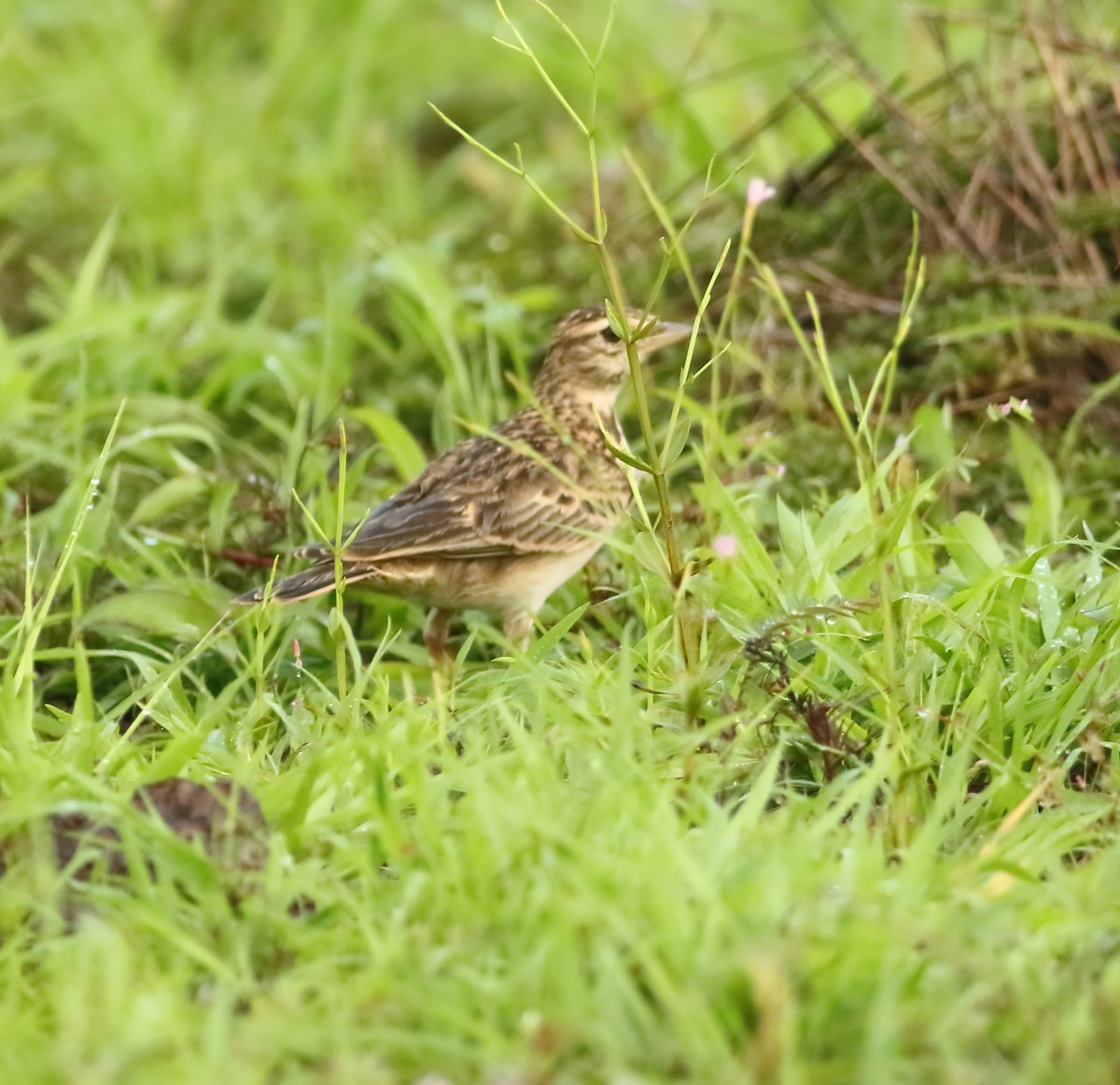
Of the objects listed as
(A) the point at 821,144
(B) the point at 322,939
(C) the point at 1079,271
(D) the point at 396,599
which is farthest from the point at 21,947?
(A) the point at 821,144

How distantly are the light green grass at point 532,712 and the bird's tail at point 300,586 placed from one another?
110mm

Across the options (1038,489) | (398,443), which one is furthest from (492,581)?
(1038,489)

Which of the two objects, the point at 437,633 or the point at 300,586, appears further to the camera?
the point at 437,633

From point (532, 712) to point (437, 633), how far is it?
4.46 ft

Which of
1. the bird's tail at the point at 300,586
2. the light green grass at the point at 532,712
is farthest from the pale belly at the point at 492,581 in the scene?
the bird's tail at the point at 300,586

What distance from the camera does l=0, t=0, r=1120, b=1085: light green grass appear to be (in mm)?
2908

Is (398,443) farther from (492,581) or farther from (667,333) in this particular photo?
(667,333)

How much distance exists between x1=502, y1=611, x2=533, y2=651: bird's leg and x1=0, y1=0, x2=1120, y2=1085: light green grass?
0.32 ft

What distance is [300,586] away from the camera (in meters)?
4.98

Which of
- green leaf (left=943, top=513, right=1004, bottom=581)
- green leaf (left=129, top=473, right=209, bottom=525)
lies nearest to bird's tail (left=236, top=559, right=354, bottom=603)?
green leaf (left=129, top=473, right=209, bottom=525)

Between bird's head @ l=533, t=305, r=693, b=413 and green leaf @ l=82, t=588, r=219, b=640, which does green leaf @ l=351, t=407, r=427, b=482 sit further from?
green leaf @ l=82, t=588, r=219, b=640

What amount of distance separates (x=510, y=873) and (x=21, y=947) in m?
0.92

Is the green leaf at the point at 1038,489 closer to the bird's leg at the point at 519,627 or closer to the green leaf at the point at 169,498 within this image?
the bird's leg at the point at 519,627

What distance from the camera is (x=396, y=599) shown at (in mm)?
5828
